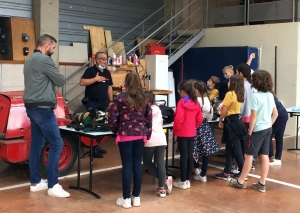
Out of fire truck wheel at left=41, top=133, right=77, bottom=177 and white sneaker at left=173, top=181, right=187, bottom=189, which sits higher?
fire truck wheel at left=41, top=133, right=77, bottom=177

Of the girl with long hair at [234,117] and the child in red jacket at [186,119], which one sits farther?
the girl with long hair at [234,117]

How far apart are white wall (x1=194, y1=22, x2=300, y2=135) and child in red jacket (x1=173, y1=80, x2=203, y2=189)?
17.0 feet

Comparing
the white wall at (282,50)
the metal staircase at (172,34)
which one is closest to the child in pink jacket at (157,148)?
the metal staircase at (172,34)

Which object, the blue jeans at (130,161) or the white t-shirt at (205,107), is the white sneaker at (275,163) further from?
the blue jeans at (130,161)

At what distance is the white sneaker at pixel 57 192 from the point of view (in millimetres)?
5051

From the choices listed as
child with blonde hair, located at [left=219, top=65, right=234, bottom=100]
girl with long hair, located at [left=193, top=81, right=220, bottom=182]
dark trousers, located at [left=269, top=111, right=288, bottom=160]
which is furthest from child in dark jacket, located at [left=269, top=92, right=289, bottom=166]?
girl with long hair, located at [left=193, top=81, right=220, bottom=182]

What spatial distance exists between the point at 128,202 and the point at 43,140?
52.0 inches

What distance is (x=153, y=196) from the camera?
519cm

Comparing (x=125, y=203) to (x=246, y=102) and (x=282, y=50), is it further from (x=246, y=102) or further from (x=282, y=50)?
(x=282, y=50)

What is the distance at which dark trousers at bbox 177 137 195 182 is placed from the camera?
537 cm

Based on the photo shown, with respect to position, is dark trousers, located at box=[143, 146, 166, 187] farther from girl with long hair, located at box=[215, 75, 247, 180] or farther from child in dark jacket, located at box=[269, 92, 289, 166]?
child in dark jacket, located at box=[269, 92, 289, 166]

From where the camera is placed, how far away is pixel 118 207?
476 cm

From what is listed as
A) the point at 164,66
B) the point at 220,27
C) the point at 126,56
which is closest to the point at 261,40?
the point at 220,27

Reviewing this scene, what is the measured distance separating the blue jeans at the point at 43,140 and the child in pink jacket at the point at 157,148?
106 centimetres
